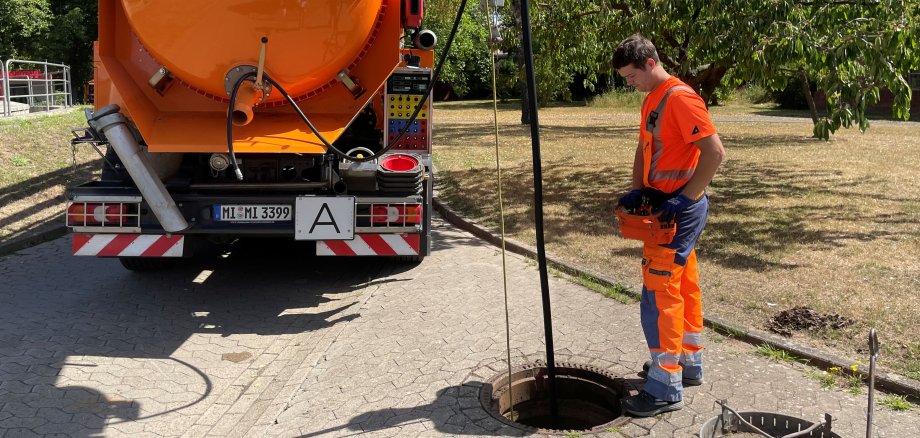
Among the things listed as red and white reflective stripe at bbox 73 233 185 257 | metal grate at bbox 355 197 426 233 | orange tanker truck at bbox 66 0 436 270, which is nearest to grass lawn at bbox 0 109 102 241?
red and white reflective stripe at bbox 73 233 185 257

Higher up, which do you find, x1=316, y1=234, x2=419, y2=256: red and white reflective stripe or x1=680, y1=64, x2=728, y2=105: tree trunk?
x1=680, y1=64, x2=728, y2=105: tree trunk

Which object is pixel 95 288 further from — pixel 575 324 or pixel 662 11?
pixel 662 11

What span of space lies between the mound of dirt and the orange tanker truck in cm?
270

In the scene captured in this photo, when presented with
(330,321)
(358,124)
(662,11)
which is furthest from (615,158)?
(330,321)

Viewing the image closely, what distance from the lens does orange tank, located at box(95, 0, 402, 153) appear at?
5.09 meters

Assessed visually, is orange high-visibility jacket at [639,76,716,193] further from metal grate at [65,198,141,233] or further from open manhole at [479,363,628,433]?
metal grate at [65,198,141,233]

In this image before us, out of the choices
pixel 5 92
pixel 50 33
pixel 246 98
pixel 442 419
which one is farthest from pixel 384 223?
pixel 50 33

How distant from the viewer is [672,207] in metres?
3.74

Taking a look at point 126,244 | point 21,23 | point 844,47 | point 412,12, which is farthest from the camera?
point 21,23

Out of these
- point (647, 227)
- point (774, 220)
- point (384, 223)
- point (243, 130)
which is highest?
point (243, 130)

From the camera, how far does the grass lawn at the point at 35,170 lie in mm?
9070

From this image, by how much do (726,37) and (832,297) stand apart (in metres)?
2.81

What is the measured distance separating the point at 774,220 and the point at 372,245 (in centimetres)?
508

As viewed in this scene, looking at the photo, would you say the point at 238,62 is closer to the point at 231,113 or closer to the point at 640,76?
the point at 231,113
